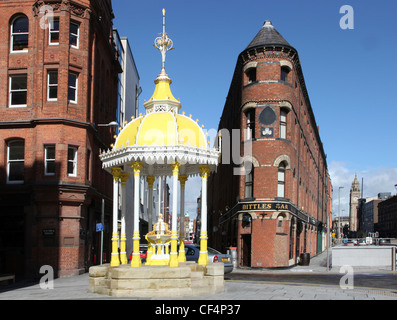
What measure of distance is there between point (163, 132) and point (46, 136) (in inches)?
536

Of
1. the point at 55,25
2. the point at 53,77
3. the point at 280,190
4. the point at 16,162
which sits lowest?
the point at 280,190

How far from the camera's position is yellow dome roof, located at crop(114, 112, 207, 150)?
16.2 meters

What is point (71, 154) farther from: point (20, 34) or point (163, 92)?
point (163, 92)

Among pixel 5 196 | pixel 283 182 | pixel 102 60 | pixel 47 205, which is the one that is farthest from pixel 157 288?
pixel 102 60

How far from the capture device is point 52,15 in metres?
28.7

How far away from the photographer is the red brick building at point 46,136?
1070 inches

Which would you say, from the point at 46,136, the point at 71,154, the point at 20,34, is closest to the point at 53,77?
the point at 20,34

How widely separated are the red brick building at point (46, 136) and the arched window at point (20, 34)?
6 cm

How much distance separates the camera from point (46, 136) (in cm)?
2781

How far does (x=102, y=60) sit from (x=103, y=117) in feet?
13.8

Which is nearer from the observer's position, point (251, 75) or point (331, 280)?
point (331, 280)

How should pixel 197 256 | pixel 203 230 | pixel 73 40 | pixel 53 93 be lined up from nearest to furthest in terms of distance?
pixel 203 230 < pixel 197 256 < pixel 53 93 < pixel 73 40

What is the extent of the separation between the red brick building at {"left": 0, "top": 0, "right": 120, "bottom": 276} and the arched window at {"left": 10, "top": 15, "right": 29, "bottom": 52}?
59 mm

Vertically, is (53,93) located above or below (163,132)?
above
